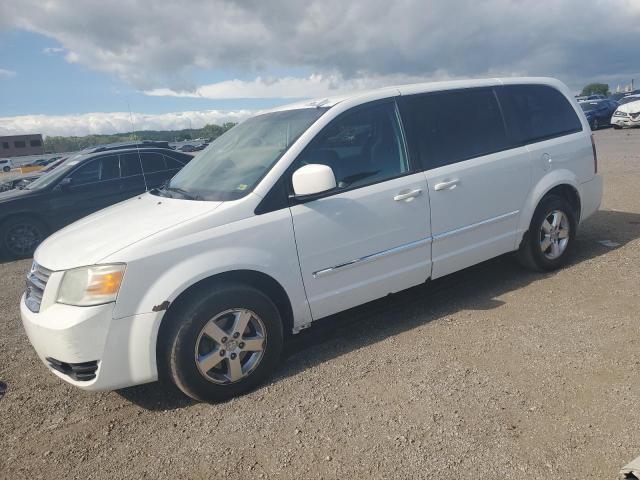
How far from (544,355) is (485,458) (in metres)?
1.21

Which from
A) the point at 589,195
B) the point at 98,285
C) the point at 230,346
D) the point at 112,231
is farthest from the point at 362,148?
the point at 589,195

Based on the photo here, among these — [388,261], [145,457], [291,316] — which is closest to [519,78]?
[388,261]

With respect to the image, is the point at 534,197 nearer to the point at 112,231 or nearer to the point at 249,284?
the point at 249,284

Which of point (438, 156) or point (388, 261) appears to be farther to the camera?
point (438, 156)

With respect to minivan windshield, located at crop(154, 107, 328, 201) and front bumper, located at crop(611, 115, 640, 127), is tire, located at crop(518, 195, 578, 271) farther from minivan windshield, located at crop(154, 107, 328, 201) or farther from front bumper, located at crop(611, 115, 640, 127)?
front bumper, located at crop(611, 115, 640, 127)

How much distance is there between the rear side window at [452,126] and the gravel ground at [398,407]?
1.31 m

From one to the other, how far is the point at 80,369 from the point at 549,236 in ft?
13.8

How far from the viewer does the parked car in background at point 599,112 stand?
2486cm

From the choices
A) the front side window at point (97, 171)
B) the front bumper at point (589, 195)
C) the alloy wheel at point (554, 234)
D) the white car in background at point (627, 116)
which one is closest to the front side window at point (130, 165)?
the front side window at point (97, 171)

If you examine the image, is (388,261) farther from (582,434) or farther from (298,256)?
(582,434)

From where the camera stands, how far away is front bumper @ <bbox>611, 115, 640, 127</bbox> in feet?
74.3

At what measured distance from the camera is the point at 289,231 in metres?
3.42

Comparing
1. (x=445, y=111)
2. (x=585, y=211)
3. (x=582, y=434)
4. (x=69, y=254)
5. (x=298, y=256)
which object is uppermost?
(x=445, y=111)

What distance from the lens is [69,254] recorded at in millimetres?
3217
